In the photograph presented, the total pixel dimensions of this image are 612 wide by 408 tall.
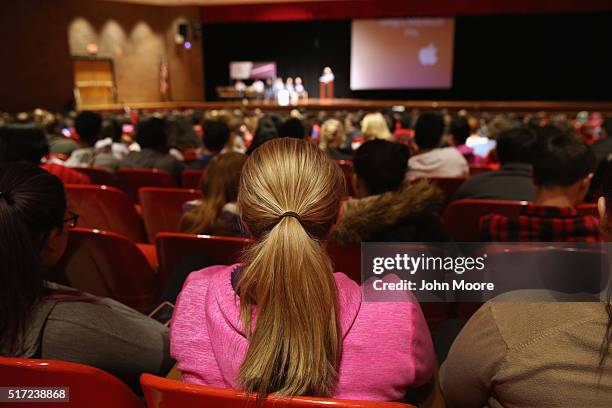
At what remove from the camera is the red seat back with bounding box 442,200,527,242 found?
2352mm

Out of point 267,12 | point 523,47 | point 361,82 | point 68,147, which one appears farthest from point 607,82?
point 68,147

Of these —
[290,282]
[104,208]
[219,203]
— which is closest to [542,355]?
[290,282]

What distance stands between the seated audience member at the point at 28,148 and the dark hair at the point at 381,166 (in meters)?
1.82

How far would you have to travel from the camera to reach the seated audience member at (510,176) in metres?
2.66

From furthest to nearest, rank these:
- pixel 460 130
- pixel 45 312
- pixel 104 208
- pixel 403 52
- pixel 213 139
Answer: pixel 403 52, pixel 460 130, pixel 213 139, pixel 104 208, pixel 45 312

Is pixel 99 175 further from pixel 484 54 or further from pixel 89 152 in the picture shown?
pixel 484 54

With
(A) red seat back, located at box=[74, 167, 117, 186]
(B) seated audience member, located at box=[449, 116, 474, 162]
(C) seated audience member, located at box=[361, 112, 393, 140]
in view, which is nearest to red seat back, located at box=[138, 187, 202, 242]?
(A) red seat back, located at box=[74, 167, 117, 186]

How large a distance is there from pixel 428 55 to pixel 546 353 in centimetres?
1435

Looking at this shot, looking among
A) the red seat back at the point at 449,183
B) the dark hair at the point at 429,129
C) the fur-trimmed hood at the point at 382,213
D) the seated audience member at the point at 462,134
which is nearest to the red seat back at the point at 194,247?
the fur-trimmed hood at the point at 382,213

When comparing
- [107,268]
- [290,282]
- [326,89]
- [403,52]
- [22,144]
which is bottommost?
[107,268]

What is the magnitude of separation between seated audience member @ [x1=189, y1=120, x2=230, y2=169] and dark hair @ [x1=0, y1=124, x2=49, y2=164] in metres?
1.03

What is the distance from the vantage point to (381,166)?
6.68 ft

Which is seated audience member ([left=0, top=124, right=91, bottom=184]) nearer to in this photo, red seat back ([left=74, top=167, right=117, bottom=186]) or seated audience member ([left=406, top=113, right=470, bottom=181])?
red seat back ([left=74, top=167, right=117, bottom=186])

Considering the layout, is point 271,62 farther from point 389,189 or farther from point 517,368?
point 517,368
